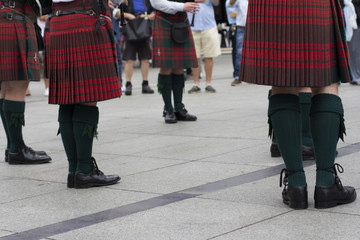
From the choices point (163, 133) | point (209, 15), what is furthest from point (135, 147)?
point (209, 15)

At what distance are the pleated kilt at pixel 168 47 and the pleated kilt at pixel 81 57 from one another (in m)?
3.13

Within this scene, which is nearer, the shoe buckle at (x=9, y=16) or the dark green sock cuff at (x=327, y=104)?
the dark green sock cuff at (x=327, y=104)

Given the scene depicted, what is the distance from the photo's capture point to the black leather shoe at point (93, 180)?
170 inches

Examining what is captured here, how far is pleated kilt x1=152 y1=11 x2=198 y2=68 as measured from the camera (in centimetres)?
745

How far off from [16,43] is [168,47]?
8.28ft

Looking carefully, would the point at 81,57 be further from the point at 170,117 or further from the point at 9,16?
the point at 170,117

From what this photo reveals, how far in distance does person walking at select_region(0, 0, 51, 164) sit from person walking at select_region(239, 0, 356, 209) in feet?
7.26

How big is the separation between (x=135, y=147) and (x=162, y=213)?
2.32 m

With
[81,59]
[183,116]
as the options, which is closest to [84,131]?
[81,59]

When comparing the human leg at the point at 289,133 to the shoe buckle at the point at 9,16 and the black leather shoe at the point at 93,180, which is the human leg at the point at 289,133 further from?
the shoe buckle at the point at 9,16

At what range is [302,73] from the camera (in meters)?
3.54

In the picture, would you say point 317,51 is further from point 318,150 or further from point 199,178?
point 199,178

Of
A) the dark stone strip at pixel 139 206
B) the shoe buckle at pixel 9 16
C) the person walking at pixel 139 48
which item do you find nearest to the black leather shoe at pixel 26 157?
the shoe buckle at pixel 9 16

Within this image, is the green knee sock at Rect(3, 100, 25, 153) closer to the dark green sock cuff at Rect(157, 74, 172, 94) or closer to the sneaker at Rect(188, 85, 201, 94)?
the dark green sock cuff at Rect(157, 74, 172, 94)
